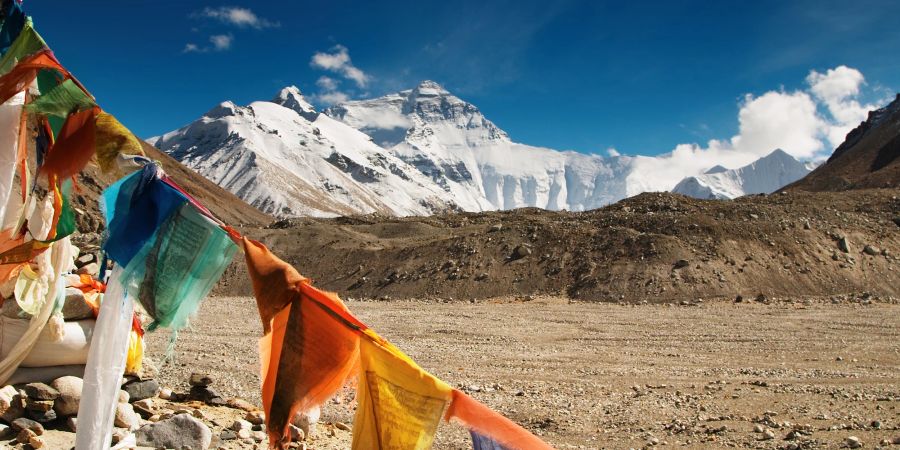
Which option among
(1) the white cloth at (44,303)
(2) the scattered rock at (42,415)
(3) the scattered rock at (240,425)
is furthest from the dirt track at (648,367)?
(1) the white cloth at (44,303)

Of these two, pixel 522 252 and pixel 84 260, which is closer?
pixel 84 260

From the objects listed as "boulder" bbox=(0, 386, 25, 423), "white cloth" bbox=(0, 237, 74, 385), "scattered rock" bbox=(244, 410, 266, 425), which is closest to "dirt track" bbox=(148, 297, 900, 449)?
"scattered rock" bbox=(244, 410, 266, 425)

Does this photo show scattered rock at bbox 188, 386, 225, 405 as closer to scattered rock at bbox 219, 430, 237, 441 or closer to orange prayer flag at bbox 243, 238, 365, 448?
scattered rock at bbox 219, 430, 237, 441

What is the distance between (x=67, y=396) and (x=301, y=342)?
3.69 m

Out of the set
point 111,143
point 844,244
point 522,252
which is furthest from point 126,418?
point 844,244

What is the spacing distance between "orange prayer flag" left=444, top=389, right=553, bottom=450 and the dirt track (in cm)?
426

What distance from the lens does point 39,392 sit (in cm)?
616

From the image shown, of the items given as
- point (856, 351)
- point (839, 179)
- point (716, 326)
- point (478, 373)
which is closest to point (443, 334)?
point (478, 373)

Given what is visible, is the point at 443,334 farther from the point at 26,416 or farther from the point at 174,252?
the point at 174,252

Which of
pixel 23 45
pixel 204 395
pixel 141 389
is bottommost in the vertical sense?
pixel 204 395

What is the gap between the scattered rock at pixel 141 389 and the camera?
753 centimetres

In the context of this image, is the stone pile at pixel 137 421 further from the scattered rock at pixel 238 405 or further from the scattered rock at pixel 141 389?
the scattered rock at pixel 238 405

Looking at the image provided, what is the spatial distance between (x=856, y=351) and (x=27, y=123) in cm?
1764

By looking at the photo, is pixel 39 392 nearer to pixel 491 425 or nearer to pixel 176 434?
pixel 176 434
